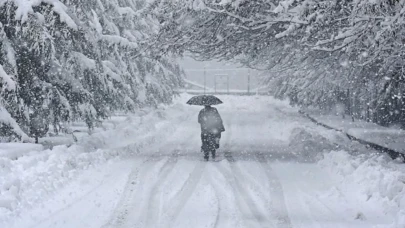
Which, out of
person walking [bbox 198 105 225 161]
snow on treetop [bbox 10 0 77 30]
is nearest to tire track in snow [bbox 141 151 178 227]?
person walking [bbox 198 105 225 161]

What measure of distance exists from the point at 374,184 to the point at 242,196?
2.43 meters

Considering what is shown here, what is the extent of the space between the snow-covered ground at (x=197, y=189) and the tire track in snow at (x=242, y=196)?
16 mm

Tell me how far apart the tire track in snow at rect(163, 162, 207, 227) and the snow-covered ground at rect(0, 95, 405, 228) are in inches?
0.7

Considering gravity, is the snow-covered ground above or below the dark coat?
below

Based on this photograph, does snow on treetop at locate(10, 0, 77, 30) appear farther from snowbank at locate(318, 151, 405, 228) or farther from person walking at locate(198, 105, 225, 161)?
snowbank at locate(318, 151, 405, 228)

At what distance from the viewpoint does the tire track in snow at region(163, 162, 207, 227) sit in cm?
781

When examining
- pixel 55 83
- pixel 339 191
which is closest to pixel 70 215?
pixel 339 191

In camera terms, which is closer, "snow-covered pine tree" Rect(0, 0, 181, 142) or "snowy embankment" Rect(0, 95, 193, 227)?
"snowy embankment" Rect(0, 95, 193, 227)

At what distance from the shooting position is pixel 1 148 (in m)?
11.2

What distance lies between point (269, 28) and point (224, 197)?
16.5 ft

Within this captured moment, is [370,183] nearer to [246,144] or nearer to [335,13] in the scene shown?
[335,13]

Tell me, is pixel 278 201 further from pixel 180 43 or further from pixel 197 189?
pixel 180 43

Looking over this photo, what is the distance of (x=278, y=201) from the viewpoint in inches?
343

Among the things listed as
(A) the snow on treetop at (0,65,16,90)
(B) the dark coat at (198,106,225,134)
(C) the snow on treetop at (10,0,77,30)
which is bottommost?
(B) the dark coat at (198,106,225,134)
